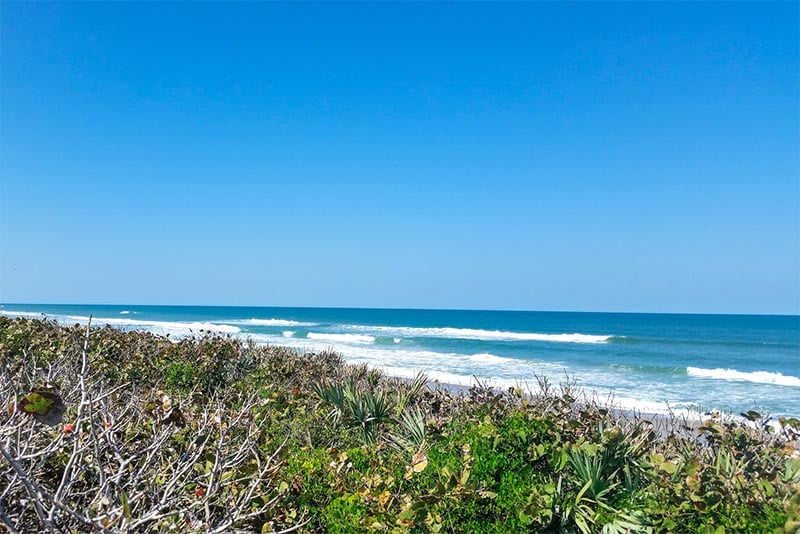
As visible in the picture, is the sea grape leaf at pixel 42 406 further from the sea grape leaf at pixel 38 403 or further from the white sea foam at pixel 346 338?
the white sea foam at pixel 346 338

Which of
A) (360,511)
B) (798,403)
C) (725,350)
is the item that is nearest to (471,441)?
(360,511)

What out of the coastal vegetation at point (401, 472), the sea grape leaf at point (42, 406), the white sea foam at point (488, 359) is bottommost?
the white sea foam at point (488, 359)

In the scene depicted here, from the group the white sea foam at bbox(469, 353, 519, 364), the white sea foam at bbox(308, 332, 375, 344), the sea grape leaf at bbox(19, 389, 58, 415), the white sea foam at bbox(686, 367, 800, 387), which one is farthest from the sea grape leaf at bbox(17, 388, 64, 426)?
the white sea foam at bbox(308, 332, 375, 344)

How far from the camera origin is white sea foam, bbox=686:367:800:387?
26.2 metres

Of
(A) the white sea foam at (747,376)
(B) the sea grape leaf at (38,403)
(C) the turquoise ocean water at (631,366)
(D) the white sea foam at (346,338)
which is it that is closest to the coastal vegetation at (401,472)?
(B) the sea grape leaf at (38,403)

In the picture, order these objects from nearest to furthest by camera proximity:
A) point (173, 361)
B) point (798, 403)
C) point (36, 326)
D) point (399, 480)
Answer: point (399, 480) < point (173, 361) < point (36, 326) < point (798, 403)

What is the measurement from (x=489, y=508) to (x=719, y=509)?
4.84ft

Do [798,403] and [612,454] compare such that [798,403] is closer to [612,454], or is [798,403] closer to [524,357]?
[524,357]

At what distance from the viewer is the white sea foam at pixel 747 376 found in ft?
86.0

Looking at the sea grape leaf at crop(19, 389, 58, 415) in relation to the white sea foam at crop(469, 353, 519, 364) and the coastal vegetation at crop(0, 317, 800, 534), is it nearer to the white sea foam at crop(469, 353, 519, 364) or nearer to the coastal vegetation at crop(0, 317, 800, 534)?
the coastal vegetation at crop(0, 317, 800, 534)

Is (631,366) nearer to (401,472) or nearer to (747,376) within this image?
(747,376)

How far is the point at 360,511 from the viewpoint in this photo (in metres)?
3.86

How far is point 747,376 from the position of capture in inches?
1089

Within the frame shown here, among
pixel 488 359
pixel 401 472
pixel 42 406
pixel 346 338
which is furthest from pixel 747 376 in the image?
pixel 42 406
